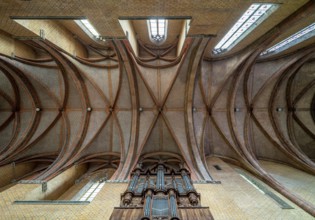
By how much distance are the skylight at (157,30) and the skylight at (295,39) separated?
6.97 metres

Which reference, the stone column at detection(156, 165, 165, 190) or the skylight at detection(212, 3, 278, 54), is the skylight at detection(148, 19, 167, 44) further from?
the stone column at detection(156, 165, 165, 190)

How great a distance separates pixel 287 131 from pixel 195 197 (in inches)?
439

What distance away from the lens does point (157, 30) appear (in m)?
11.0

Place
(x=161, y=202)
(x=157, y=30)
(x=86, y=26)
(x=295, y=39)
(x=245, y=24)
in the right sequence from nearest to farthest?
1. (x=161, y=202)
2. (x=245, y=24)
3. (x=295, y=39)
4. (x=86, y=26)
5. (x=157, y=30)

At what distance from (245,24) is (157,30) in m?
5.50

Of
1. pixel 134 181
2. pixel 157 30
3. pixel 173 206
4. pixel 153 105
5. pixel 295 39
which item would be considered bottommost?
pixel 134 181

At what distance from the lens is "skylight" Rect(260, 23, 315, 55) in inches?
319

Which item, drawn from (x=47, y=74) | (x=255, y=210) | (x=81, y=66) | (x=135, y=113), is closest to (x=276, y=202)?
(x=255, y=210)

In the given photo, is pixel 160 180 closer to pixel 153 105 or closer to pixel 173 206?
pixel 173 206

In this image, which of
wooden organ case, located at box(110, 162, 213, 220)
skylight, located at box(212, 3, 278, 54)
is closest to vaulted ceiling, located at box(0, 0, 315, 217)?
skylight, located at box(212, 3, 278, 54)

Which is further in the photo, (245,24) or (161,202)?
(245,24)

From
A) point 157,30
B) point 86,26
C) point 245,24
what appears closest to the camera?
point 245,24

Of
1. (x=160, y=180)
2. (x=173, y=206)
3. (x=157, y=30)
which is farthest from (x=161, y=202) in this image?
(x=157, y=30)

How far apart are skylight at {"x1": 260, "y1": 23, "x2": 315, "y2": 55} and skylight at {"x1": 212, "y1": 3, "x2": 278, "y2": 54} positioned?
279 cm
